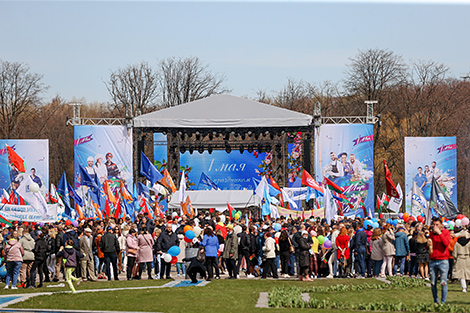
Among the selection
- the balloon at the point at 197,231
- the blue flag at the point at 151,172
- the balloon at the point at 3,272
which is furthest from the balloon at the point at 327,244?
the blue flag at the point at 151,172

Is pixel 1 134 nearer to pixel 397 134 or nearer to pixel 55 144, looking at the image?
pixel 55 144

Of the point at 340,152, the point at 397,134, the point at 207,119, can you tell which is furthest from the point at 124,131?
the point at 397,134

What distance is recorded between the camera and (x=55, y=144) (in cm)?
6438

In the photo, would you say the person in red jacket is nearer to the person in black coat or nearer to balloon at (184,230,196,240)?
balloon at (184,230,196,240)

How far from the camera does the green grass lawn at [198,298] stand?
15078 mm

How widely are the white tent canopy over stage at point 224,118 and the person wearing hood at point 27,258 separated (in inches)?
689

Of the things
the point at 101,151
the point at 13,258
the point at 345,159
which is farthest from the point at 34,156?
the point at 13,258

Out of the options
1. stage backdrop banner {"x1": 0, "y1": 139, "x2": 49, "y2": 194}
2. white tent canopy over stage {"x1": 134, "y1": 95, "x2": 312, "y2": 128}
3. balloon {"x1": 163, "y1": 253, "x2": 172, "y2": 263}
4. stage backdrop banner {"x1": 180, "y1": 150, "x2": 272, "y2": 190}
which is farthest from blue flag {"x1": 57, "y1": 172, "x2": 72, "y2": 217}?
stage backdrop banner {"x1": 180, "y1": 150, "x2": 272, "y2": 190}

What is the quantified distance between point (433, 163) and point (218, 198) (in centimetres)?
1046

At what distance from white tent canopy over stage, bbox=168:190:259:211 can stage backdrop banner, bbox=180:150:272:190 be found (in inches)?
75.6

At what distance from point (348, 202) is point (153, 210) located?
9417 millimetres

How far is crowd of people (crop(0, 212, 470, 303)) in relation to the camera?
773 inches

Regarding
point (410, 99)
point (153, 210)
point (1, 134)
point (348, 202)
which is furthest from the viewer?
point (1, 134)

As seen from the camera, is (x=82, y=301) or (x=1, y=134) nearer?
(x=82, y=301)
